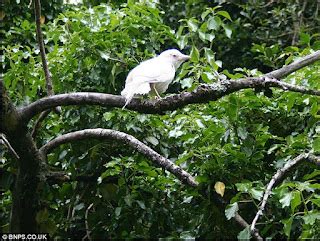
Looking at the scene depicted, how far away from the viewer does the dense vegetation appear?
9.37ft

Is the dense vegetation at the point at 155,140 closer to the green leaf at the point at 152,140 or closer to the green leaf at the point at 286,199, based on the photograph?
the green leaf at the point at 152,140

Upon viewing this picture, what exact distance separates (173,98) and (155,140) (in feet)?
2.94

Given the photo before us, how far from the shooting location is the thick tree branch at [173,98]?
246 cm

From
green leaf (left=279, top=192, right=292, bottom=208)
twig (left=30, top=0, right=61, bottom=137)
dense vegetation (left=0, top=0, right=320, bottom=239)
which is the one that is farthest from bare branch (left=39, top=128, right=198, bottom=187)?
green leaf (left=279, top=192, right=292, bottom=208)

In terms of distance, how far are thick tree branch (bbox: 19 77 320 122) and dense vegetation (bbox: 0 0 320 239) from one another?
0.11m

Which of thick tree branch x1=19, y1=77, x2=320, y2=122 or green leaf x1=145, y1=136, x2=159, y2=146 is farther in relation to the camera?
green leaf x1=145, y1=136, x2=159, y2=146

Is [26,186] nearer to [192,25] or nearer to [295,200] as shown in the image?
[192,25]

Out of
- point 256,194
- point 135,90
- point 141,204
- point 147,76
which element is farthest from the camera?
point 141,204

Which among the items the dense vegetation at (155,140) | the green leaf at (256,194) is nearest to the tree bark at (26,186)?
the dense vegetation at (155,140)

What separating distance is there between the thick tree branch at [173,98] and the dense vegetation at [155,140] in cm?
11

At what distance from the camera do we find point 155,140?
3381 mm

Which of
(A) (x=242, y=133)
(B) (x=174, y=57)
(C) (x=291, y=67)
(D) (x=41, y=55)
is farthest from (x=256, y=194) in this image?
(D) (x=41, y=55)

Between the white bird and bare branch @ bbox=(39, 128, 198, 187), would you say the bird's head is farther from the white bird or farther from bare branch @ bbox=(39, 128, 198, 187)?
bare branch @ bbox=(39, 128, 198, 187)

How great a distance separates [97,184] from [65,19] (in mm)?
1133
